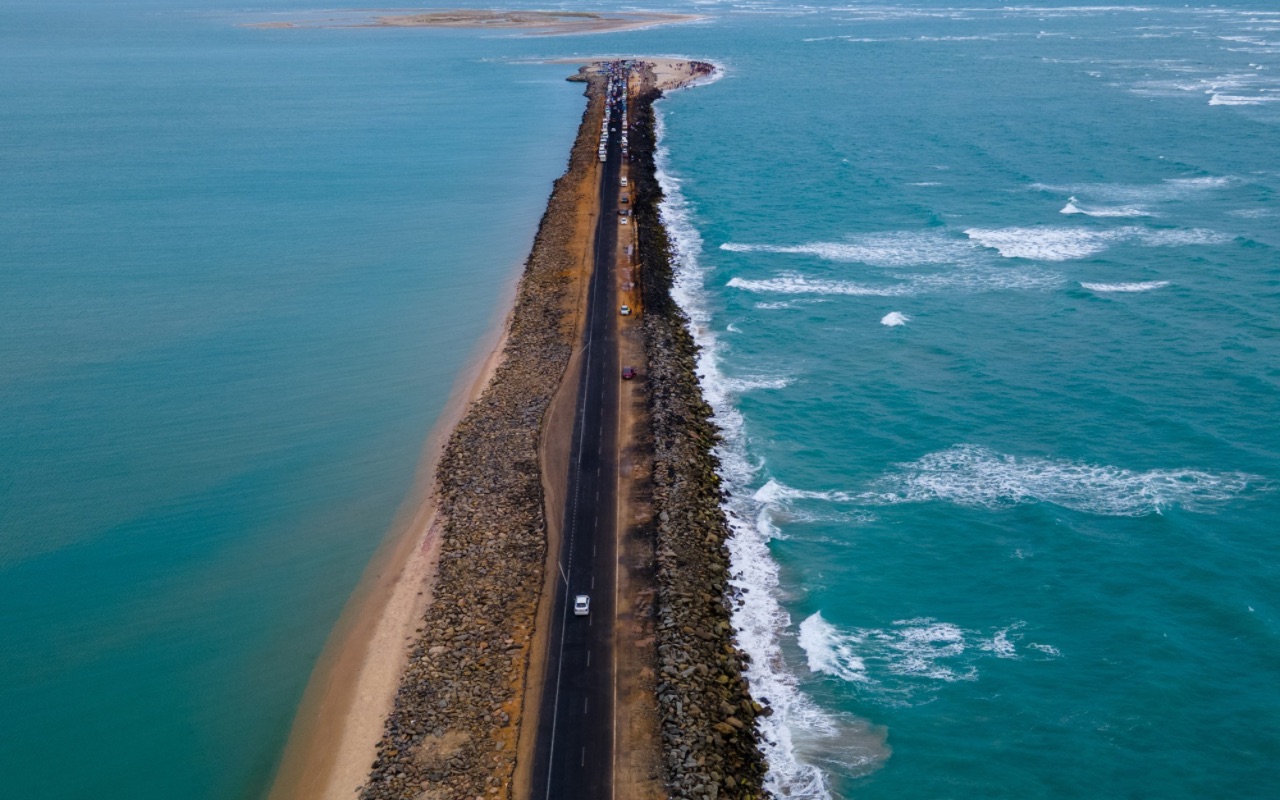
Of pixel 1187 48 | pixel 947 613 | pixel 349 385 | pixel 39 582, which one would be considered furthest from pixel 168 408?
pixel 1187 48

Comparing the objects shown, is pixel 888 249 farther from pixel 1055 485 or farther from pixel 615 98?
pixel 615 98

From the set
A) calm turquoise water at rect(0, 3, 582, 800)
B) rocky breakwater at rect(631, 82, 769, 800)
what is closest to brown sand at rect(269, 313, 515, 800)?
calm turquoise water at rect(0, 3, 582, 800)

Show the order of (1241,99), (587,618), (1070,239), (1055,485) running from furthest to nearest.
Result: (1241,99) < (1070,239) < (1055,485) < (587,618)

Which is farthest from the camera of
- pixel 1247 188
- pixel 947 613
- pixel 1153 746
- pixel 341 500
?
pixel 1247 188

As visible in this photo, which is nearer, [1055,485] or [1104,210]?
[1055,485]

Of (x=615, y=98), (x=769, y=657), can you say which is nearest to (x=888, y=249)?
(x=769, y=657)

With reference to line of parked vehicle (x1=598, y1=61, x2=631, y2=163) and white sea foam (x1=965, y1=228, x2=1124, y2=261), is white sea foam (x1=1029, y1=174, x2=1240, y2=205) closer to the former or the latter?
white sea foam (x1=965, y1=228, x2=1124, y2=261)

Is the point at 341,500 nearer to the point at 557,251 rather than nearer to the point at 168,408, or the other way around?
the point at 168,408
